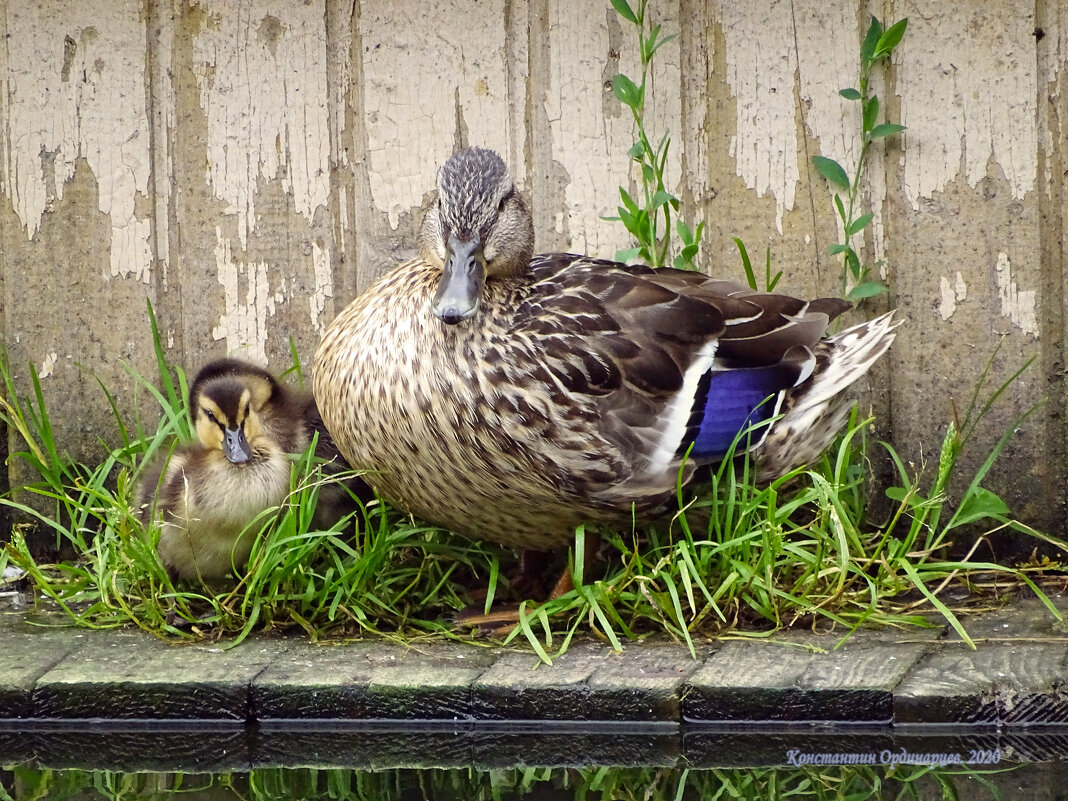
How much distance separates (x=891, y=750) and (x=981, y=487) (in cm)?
128

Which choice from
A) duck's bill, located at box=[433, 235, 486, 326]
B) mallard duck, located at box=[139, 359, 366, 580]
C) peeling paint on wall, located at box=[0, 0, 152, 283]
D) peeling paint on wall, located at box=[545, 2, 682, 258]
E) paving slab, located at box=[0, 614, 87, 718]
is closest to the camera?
paving slab, located at box=[0, 614, 87, 718]

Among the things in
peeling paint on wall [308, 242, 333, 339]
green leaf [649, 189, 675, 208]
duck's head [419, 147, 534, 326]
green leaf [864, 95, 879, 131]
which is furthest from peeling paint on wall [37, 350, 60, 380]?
green leaf [864, 95, 879, 131]

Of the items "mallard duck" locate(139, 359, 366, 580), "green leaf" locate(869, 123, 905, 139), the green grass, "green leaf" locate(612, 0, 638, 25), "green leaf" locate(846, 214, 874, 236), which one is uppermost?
"green leaf" locate(612, 0, 638, 25)

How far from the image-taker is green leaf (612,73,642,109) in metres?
3.50

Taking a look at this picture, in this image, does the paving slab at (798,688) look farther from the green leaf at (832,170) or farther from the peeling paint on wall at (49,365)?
the peeling paint on wall at (49,365)

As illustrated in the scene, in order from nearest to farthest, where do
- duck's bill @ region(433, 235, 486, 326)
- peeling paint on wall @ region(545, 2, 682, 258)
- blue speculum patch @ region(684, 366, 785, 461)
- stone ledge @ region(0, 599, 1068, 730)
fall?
stone ledge @ region(0, 599, 1068, 730)
duck's bill @ region(433, 235, 486, 326)
blue speculum patch @ region(684, 366, 785, 461)
peeling paint on wall @ region(545, 2, 682, 258)

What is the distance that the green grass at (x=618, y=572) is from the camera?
9.82 ft

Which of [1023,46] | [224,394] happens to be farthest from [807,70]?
[224,394]

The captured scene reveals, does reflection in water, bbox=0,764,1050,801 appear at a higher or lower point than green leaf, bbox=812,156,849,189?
lower

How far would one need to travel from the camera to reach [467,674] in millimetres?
2744

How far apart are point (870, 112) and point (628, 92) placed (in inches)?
23.8

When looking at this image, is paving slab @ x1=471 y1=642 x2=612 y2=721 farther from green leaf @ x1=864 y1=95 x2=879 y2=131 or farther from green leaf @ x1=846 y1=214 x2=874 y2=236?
green leaf @ x1=864 y1=95 x2=879 y2=131

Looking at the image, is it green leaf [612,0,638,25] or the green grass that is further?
green leaf [612,0,638,25]

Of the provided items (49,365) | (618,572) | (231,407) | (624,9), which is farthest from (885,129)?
(49,365)
